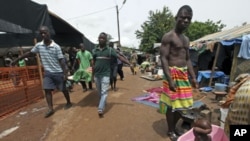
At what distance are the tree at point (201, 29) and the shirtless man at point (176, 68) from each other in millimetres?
38629

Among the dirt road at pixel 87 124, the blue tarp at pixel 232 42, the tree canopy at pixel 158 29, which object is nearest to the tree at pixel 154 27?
the tree canopy at pixel 158 29

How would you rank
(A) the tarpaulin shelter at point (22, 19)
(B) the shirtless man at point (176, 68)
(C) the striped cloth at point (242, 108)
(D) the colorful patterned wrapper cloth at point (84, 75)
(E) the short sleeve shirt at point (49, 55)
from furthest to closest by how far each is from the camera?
(D) the colorful patterned wrapper cloth at point (84, 75), (A) the tarpaulin shelter at point (22, 19), (E) the short sleeve shirt at point (49, 55), (B) the shirtless man at point (176, 68), (C) the striped cloth at point (242, 108)

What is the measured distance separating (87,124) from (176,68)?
210 centimetres

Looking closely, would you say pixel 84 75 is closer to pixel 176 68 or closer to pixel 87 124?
pixel 87 124

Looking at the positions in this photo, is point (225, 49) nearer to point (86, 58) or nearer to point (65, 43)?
point (86, 58)

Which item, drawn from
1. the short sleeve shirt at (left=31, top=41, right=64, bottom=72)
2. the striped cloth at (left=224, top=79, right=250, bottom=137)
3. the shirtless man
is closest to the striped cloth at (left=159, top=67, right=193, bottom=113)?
the shirtless man

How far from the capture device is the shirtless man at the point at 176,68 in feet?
12.9

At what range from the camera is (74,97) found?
7.68 m

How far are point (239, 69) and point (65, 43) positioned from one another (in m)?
10.8

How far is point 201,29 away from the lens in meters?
42.2

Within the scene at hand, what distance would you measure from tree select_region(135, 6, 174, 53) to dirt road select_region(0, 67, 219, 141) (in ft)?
108

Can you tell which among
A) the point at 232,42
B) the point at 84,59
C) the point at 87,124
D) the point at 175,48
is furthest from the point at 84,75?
the point at 232,42

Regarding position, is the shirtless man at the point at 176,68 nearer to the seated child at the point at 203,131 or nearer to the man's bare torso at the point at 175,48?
the man's bare torso at the point at 175,48

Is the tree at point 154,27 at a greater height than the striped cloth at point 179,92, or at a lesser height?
greater
